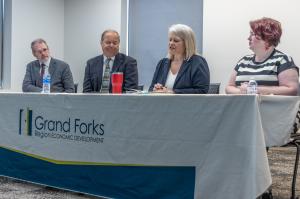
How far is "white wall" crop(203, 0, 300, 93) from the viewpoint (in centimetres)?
462

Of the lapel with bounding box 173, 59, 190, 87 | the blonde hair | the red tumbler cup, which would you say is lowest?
the red tumbler cup

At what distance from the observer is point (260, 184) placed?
1.70 m

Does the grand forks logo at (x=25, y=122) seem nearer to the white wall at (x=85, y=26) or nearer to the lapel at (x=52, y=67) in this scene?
the lapel at (x=52, y=67)

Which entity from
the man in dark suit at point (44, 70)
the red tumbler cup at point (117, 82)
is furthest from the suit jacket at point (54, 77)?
the red tumbler cup at point (117, 82)

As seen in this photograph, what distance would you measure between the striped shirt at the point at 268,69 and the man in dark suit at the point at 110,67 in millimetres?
926

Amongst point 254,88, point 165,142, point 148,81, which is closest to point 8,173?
point 165,142

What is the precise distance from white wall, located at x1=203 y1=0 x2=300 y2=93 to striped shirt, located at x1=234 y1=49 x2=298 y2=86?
2.18 meters

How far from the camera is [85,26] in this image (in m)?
6.13

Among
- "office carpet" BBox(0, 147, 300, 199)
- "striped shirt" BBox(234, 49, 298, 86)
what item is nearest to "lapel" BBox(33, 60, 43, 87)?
"office carpet" BBox(0, 147, 300, 199)

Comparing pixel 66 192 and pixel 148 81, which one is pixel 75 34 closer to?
pixel 148 81

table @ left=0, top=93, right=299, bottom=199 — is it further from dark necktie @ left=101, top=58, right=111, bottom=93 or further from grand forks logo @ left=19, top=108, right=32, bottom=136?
dark necktie @ left=101, top=58, right=111, bottom=93

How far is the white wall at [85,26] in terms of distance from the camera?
592cm

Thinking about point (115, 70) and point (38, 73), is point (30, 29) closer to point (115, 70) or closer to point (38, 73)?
point (38, 73)

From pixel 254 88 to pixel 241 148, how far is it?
0.53 meters
